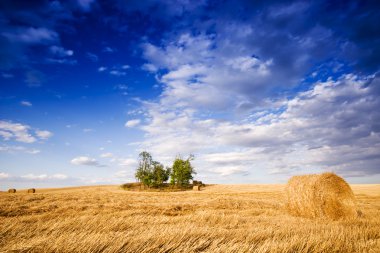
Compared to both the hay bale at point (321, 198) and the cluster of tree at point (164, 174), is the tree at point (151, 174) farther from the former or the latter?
the hay bale at point (321, 198)

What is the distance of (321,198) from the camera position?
1081cm

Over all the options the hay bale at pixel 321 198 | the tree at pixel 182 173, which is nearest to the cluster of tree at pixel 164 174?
the tree at pixel 182 173

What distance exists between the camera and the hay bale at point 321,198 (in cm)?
1073

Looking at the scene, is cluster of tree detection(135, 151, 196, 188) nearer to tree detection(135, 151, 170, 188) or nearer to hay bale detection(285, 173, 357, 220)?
tree detection(135, 151, 170, 188)

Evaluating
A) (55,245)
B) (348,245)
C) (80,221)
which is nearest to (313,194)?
(348,245)

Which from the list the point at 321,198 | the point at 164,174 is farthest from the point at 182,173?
the point at 321,198

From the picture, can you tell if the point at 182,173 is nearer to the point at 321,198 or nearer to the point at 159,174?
the point at 159,174

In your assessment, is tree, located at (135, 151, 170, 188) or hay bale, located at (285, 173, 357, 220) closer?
hay bale, located at (285, 173, 357, 220)

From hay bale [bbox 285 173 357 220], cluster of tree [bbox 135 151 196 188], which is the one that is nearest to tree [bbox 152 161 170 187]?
cluster of tree [bbox 135 151 196 188]

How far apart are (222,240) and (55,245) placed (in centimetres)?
226

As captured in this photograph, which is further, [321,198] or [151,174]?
[151,174]

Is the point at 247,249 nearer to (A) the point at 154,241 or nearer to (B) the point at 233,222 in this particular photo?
(A) the point at 154,241

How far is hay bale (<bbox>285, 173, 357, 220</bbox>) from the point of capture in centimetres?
1073

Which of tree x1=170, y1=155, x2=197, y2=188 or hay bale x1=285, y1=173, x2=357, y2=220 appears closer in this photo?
hay bale x1=285, y1=173, x2=357, y2=220
